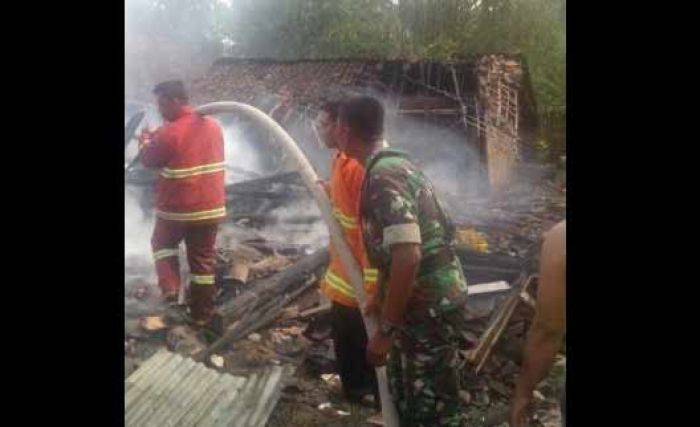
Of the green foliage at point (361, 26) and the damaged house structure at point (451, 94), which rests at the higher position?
the green foliage at point (361, 26)

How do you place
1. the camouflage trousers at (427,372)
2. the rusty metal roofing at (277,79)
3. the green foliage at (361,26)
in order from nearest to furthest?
the camouflage trousers at (427,372) < the rusty metal roofing at (277,79) < the green foliage at (361,26)

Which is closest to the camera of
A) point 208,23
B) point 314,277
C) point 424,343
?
point 424,343

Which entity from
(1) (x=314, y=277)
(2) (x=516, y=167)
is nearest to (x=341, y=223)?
(1) (x=314, y=277)

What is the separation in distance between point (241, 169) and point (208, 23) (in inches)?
30.7

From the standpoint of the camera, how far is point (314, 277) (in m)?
3.24

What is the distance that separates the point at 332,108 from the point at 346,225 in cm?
54

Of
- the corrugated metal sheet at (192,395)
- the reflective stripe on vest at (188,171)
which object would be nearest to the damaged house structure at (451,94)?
the reflective stripe on vest at (188,171)

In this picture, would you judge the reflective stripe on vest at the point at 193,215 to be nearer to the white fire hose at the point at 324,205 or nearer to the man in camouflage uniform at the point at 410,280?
the white fire hose at the point at 324,205

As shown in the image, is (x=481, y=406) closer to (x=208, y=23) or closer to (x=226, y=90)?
(x=226, y=90)

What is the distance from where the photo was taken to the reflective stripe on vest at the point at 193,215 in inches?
131

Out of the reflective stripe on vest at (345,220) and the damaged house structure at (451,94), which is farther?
the damaged house structure at (451,94)

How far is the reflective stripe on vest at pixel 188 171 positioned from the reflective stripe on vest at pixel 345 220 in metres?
0.63

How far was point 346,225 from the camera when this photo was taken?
10.2ft

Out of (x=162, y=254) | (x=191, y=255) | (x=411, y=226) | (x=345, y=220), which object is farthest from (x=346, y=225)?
(x=162, y=254)
